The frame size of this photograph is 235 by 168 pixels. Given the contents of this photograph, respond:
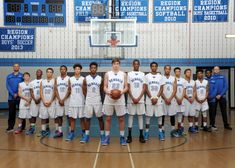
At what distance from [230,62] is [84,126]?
36.5ft

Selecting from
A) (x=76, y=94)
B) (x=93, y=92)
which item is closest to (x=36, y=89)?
(x=76, y=94)

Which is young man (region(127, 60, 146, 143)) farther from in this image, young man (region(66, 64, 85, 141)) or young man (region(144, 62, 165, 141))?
young man (region(66, 64, 85, 141))

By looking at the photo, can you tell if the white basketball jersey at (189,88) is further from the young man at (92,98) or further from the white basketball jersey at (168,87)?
the young man at (92,98)

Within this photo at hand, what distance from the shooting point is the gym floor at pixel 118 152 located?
20.6 ft

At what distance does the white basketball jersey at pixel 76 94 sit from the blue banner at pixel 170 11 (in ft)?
32.2

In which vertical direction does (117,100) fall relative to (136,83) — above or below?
below

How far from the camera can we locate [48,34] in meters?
17.6

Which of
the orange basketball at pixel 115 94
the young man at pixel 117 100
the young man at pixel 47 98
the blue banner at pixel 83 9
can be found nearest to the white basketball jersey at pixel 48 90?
the young man at pixel 47 98

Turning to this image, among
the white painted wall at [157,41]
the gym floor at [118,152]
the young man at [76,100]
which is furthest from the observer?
the white painted wall at [157,41]

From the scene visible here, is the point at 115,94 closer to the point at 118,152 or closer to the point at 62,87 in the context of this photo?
the point at 118,152

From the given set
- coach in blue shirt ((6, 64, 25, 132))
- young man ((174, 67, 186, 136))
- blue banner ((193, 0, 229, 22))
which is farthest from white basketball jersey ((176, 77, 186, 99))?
blue banner ((193, 0, 229, 22))

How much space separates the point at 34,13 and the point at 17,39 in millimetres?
1452

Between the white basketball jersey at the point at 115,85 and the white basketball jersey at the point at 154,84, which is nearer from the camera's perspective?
the white basketball jersey at the point at 115,85

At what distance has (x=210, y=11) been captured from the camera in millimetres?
17469
